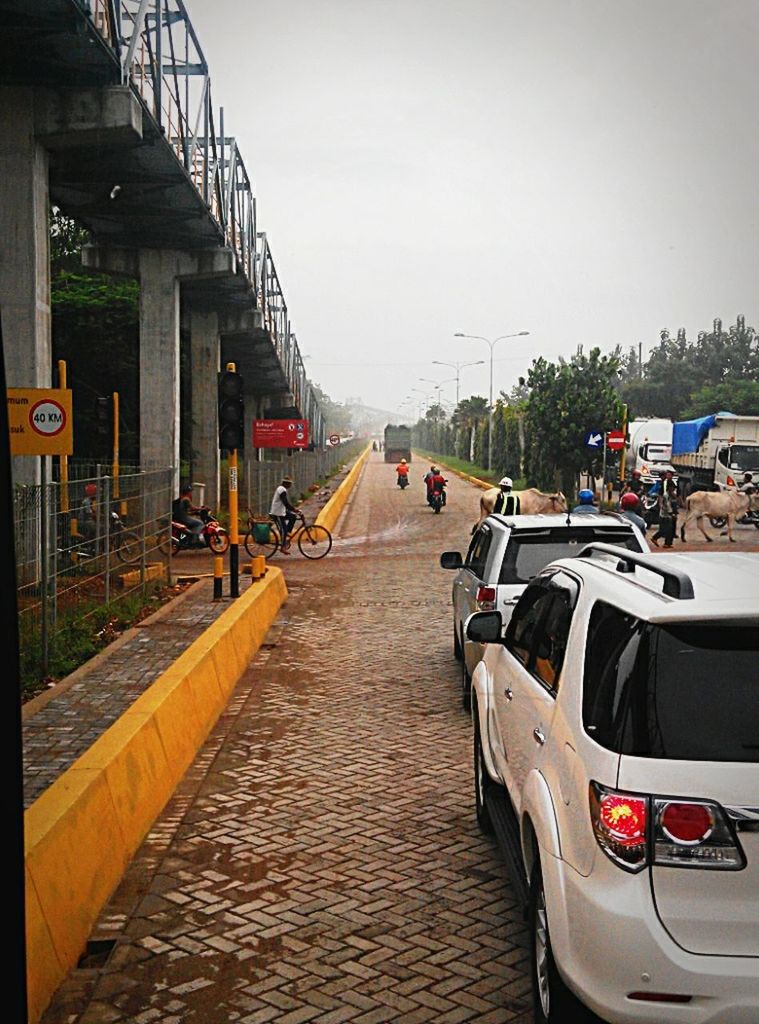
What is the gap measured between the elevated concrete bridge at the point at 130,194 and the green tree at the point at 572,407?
11380 mm

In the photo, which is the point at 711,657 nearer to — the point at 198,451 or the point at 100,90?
the point at 100,90

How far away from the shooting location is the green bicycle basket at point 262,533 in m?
24.6

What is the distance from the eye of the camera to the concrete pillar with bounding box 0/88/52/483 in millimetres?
17562

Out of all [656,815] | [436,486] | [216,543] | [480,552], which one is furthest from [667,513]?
[656,815]

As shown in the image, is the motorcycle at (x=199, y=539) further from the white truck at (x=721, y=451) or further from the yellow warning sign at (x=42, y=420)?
the white truck at (x=721, y=451)

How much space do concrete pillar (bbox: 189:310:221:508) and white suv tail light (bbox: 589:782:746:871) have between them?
115ft

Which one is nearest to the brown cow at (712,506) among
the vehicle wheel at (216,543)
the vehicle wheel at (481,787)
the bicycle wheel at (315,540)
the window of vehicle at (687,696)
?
the bicycle wheel at (315,540)

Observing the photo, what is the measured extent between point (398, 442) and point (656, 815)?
99.8 meters

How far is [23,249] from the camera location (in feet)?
57.7

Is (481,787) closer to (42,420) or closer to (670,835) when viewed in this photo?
(670,835)

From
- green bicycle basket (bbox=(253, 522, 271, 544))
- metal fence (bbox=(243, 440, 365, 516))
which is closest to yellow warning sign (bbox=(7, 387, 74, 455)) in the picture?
green bicycle basket (bbox=(253, 522, 271, 544))

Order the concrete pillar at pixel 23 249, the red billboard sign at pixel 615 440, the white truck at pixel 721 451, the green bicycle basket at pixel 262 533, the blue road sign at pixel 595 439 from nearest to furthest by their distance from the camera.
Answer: the concrete pillar at pixel 23 249 → the green bicycle basket at pixel 262 533 → the red billboard sign at pixel 615 440 → the blue road sign at pixel 595 439 → the white truck at pixel 721 451

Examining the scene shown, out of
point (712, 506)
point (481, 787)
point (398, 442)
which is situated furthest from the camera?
point (398, 442)

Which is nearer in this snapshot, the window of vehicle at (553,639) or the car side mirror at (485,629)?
the window of vehicle at (553,639)
